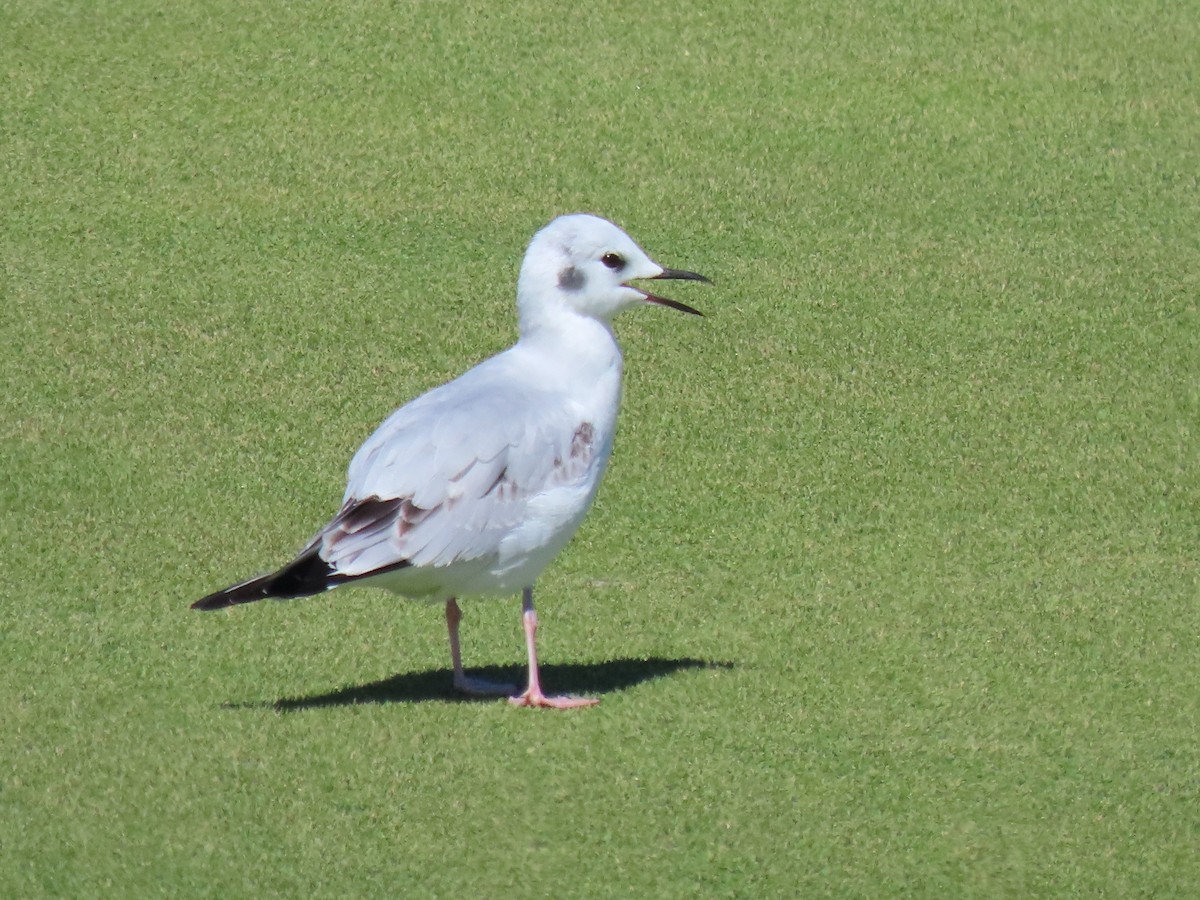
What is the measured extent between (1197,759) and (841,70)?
7651 millimetres

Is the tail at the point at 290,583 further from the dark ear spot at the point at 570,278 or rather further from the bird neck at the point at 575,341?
the dark ear spot at the point at 570,278

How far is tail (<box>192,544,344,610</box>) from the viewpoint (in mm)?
6852

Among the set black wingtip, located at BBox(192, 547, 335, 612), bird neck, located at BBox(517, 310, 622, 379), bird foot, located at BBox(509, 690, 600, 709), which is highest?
bird neck, located at BBox(517, 310, 622, 379)

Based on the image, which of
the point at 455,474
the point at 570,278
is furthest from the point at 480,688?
the point at 570,278

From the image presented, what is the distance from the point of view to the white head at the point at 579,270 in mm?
7281

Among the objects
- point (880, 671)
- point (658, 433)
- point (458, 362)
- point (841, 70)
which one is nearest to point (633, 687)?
point (880, 671)

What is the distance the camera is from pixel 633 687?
24.6 ft

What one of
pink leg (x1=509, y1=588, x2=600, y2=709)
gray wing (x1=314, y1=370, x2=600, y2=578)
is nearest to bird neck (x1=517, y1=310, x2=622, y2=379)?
gray wing (x1=314, y1=370, x2=600, y2=578)

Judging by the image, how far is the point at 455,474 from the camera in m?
7.01

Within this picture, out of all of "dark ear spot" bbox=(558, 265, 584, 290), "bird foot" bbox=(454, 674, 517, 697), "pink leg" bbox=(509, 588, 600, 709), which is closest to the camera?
"pink leg" bbox=(509, 588, 600, 709)

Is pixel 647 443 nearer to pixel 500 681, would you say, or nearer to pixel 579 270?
pixel 500 681

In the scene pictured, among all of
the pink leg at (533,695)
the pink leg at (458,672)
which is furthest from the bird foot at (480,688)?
the pink leg at (533,695)

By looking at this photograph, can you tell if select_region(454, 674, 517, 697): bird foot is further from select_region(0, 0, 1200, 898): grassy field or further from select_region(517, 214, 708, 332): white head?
select_region(517, 214, 708, 332): white head

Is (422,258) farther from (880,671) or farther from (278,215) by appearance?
(880,671)
